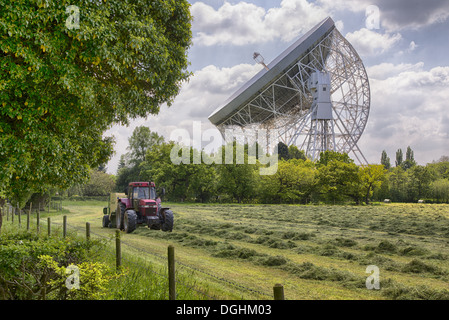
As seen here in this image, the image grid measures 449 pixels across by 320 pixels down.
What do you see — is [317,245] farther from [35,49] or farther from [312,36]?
[312,36]

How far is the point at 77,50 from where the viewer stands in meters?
7.38

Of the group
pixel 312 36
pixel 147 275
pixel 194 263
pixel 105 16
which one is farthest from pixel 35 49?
pixel 312 36

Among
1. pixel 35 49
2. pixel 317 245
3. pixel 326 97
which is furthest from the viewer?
pixel 326 97

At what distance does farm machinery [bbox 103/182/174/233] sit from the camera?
49.3 feet

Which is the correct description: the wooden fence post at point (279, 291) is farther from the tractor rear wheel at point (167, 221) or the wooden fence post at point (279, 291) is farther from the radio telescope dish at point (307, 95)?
the radio telescope dish at point (307, 95)

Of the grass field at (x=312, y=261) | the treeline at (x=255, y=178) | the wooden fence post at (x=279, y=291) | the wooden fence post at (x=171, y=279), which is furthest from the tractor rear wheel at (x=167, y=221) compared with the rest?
the treeline at (x=255, y=178)

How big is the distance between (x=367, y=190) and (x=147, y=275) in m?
47.5

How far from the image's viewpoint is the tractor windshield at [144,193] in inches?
630

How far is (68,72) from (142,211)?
361 inches

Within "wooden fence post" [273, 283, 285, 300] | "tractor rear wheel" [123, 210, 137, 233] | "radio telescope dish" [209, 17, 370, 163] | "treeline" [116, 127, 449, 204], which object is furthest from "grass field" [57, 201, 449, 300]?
"treeline" [116, 127, 449, 204]

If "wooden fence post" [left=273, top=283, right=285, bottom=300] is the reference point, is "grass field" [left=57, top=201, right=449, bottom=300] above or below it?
below

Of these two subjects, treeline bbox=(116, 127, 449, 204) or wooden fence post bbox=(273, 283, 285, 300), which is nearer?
wooden fence post bbox=(273, 283, 285, 300)

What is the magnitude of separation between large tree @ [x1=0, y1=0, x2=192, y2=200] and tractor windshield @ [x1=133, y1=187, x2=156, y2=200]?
21.3 ft

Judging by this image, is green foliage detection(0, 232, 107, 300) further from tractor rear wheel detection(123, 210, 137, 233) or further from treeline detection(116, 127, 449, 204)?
treeline detection(116, 127, 449, 204)
